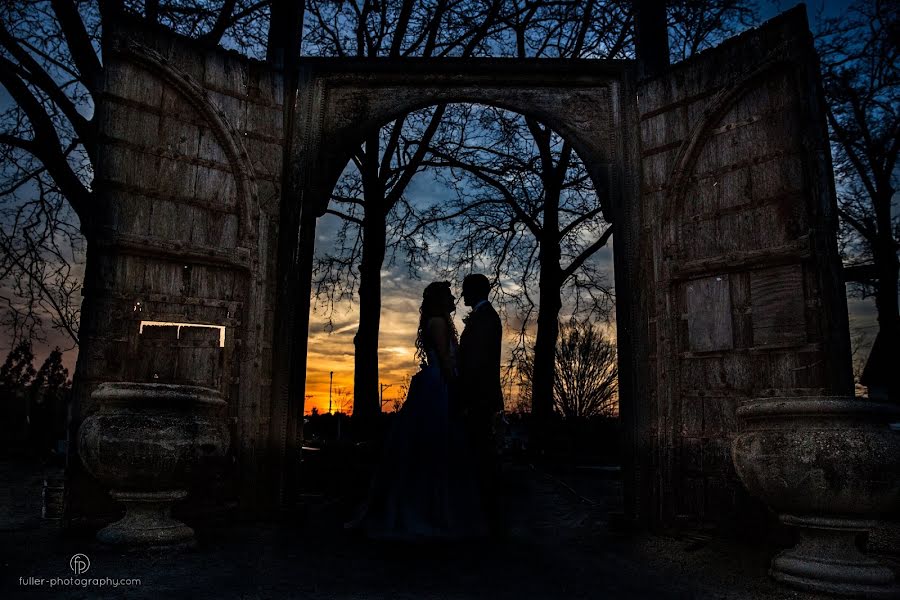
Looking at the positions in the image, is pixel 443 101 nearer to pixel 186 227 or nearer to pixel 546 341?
pixel 186 227

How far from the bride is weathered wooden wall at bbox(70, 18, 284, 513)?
4.48 ft

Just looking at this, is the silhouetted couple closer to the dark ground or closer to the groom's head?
the groom's head

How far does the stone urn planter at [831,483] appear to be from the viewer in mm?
3443

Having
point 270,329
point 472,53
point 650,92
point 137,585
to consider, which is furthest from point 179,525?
point 472,53

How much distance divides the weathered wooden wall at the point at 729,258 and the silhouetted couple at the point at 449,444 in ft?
5.41

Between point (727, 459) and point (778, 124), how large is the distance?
2810 millimetres

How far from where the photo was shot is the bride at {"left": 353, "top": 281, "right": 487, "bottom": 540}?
4926 mm

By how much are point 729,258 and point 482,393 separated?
240 cm

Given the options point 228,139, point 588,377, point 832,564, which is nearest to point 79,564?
point 228,139

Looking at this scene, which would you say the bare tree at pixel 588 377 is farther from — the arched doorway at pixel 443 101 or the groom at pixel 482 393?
the groom at pixel 482 393

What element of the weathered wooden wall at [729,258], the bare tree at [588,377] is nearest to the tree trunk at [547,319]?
the weathered wooden wall at [729,258]

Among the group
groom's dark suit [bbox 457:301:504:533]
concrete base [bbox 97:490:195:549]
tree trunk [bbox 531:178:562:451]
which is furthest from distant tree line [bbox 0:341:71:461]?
groom's dark suit [bbox 457:301:504:533]

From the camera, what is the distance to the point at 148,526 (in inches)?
170

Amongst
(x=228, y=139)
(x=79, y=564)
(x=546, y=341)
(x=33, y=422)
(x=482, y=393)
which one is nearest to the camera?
(x=79, y=564)
